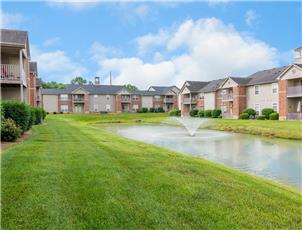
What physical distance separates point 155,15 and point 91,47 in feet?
63.5

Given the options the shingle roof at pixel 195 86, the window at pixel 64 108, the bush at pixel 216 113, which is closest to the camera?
the bush at pixel 216 113

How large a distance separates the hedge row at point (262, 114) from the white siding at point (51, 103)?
49260 millimetres

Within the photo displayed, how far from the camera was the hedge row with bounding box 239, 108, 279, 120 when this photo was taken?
40875mm

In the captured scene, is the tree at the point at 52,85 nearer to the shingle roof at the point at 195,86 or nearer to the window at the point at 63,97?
the window at the point at 63,97

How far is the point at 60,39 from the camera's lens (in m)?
23.8

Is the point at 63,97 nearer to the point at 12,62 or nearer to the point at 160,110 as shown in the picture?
the point at 160,110

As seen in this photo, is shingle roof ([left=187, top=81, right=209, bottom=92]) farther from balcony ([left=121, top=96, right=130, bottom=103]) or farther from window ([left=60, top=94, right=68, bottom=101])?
window ([left=60, top=94, right=68, bottom=101])

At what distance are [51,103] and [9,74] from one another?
5937 centimetres

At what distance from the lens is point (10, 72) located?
22156 millimetres

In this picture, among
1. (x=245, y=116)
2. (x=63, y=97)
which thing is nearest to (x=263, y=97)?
(x=245, y=116)

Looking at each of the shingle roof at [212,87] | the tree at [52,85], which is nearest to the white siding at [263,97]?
the shingle roof at [212,87]

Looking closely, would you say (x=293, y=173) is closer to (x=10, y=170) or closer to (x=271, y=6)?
(x=271, y=6)

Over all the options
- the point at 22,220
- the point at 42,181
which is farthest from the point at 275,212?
the point at 42,181

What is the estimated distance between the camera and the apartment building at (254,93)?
131ft
